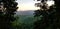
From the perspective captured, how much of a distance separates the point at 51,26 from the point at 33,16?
2.77 ft

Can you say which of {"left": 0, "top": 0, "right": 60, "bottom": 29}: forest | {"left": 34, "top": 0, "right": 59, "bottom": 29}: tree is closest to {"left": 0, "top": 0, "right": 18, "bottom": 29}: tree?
{"left": 0, "top": 0, "right": 60, "bottom": 29}: forest

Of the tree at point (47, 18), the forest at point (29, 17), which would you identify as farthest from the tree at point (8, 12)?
the tree at point (47, 18)

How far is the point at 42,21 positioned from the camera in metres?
4.31

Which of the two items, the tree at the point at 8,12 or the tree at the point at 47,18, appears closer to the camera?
the tree at the point at 47,18

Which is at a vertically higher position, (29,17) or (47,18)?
(47,18)

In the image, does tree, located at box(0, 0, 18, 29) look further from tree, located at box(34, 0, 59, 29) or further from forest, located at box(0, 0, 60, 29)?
tree, located at box(34, 0, 59, 29)

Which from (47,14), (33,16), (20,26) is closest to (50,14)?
(47,14)

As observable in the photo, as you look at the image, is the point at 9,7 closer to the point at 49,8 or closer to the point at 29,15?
the point at 29,15

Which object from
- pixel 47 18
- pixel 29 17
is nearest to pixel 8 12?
pixel 29 17

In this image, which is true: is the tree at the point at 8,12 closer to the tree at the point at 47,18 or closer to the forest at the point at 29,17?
the forest at the point at 29,17

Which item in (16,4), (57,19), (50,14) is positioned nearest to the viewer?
(57,19)

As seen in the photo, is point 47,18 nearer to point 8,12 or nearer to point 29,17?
point 29,17

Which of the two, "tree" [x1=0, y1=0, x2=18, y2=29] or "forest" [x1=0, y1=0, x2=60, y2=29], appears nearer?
"forest" [x1=0, y1=0, x2=60, y2=29]

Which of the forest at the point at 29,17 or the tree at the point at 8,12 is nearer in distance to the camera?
the forest at the point at 29,17
